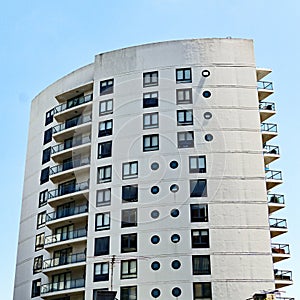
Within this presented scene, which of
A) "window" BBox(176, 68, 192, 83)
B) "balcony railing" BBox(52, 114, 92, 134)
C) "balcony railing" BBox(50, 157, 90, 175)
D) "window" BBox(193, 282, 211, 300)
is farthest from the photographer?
"balcony railing" BBox(52, 114, 92, 134)

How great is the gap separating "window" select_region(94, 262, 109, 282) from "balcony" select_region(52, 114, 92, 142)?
13065 millimetres

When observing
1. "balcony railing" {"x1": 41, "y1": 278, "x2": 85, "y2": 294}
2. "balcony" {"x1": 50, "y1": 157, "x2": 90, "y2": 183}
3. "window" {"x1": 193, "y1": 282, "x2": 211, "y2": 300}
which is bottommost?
"window" {"x1": 193, "y1": 282, "x2": 211, "y2": 300}

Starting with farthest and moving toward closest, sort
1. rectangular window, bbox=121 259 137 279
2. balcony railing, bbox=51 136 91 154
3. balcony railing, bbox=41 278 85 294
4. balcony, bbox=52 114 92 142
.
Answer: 1. balcony railing, bbox=51 136 91 154
2. balcony, bbox=52 114 92 142
3. balcony railing, bbox=41 278 85 294
4. rectangular window, bbox=121 259 137 279

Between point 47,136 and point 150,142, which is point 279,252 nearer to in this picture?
point 150,142

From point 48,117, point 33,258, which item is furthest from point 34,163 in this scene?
point 33,258

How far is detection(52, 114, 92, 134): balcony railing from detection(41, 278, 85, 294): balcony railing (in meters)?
14.5

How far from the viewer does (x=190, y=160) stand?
42.2 meters

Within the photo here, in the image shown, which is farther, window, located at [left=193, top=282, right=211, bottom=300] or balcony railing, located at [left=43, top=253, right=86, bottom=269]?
balcony railing, located at [left=43, top=253, right=86, bottom=269]

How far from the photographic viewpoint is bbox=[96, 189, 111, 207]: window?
42969 mm

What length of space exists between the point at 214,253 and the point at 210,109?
12401 mm

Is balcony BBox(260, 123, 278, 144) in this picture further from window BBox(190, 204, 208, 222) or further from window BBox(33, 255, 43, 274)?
window BBox(33, 255, 43, 274)

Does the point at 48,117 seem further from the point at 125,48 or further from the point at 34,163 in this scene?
the point at 125,48

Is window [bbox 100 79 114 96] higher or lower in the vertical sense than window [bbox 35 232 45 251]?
higher

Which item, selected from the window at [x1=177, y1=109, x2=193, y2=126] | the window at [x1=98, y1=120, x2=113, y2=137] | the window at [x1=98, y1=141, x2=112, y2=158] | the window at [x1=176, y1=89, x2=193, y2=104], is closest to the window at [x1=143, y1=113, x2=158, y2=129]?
the window at [x1=177, y1=109, x2=193, y2=126]
